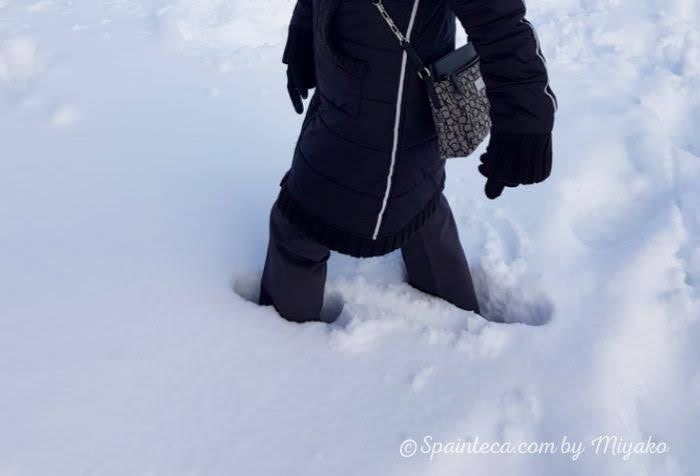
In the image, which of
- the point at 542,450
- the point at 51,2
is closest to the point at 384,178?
the point at 542,450

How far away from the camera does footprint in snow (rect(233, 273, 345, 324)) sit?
5.67 ft

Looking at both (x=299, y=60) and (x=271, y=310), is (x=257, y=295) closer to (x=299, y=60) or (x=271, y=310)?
(x=271, y=310)

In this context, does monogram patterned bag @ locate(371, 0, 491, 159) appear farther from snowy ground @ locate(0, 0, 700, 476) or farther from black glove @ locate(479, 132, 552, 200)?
snowy ground @ locate(0, 0, 700, 476)

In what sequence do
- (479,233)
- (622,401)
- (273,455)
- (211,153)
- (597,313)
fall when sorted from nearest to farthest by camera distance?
(273,455) → (622,401) → (597,313) → (479,233) → (211,153)

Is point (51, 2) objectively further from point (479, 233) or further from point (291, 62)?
point (479, 233)

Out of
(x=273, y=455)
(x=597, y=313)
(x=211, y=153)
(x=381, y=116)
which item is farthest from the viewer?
(x=211, y=153)

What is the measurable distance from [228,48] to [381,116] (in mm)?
1678

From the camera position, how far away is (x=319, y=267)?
58.9 inches

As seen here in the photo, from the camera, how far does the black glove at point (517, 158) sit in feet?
3.51

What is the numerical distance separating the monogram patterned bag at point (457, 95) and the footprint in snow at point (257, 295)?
669 millimetres

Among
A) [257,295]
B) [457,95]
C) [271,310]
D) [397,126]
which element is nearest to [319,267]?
[271,310]

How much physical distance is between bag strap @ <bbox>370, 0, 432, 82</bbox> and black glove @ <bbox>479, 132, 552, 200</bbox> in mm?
165

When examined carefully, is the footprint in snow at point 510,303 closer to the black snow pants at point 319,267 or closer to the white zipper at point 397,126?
the black snow pants at point 319,267

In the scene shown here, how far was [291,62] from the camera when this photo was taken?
1503mm
